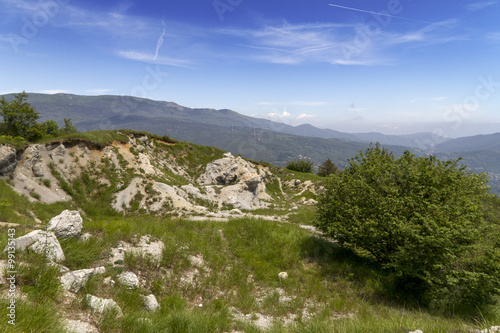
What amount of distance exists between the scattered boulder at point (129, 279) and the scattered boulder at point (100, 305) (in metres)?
1.77

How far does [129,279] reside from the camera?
28.4ft

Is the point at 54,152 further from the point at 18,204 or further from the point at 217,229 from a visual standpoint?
the point at 217,229

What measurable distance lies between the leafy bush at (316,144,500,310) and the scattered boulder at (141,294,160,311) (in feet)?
35.1

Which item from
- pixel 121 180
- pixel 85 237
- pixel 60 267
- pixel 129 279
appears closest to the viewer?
pixel 60 267

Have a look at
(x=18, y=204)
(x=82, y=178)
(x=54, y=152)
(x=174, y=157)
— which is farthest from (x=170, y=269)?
(x=174, y=157)

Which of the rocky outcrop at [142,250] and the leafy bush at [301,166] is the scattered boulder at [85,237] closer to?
the rocky outcrop at [142,250]

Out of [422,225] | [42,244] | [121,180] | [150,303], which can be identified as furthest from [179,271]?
[121,180]

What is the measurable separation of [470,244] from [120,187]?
3429 centimetres

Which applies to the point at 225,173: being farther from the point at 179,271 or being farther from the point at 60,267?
the point at 60,267

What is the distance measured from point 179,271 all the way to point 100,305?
15.0ft

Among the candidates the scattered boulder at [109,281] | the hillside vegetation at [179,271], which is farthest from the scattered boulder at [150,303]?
the scattered boulder at [109,281]

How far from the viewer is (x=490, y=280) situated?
370 inches

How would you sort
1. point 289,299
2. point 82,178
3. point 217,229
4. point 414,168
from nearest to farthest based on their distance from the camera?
point 289,299, point 414,168, point 217,229, point 82,178

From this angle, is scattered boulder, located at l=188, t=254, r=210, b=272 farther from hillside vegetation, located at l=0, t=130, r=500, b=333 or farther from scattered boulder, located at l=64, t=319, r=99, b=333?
scattered boulder, located at l=64, t=319, r=99, b=333
